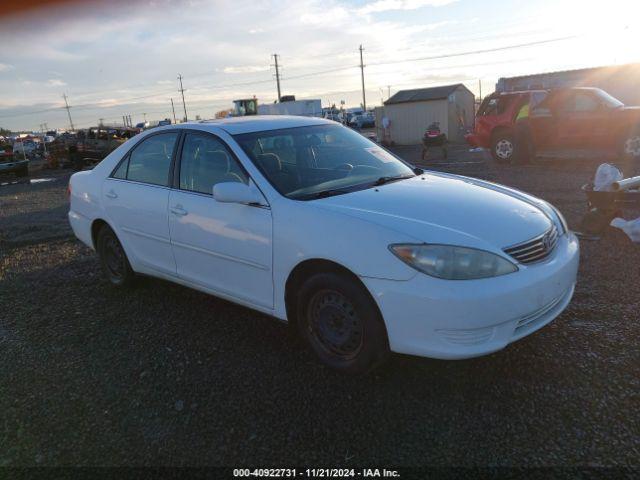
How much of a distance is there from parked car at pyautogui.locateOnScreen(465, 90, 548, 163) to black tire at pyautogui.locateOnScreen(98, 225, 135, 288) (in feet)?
35.1

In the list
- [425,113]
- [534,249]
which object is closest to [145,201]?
[534,249]

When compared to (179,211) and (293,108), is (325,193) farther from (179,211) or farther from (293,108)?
(293,108)

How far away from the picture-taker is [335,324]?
3.12 metres

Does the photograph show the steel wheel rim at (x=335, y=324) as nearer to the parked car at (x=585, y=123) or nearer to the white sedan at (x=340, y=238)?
the white sedan at (x=340, y=238)

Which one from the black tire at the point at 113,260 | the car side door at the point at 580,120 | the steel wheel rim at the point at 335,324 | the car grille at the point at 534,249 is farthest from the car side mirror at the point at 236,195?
the car side door at the point at 580,120

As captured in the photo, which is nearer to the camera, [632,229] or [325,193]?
[325,193]

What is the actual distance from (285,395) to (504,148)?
1169 centimetres

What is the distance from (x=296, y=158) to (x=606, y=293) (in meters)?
2.69

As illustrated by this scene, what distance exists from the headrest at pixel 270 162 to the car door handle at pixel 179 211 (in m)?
0.72

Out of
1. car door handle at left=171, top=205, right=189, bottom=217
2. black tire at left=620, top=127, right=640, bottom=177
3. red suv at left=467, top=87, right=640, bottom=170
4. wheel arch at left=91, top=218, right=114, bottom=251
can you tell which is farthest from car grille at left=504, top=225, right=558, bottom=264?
black tire at left=620, top=127, right=640, bottom=177

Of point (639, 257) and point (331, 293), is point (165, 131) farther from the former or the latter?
point (639, 257)

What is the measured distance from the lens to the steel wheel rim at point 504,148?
13039 millimetres

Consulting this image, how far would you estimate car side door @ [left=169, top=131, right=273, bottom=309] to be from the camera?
3.37m

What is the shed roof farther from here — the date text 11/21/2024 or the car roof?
the date text 11/21/2024
